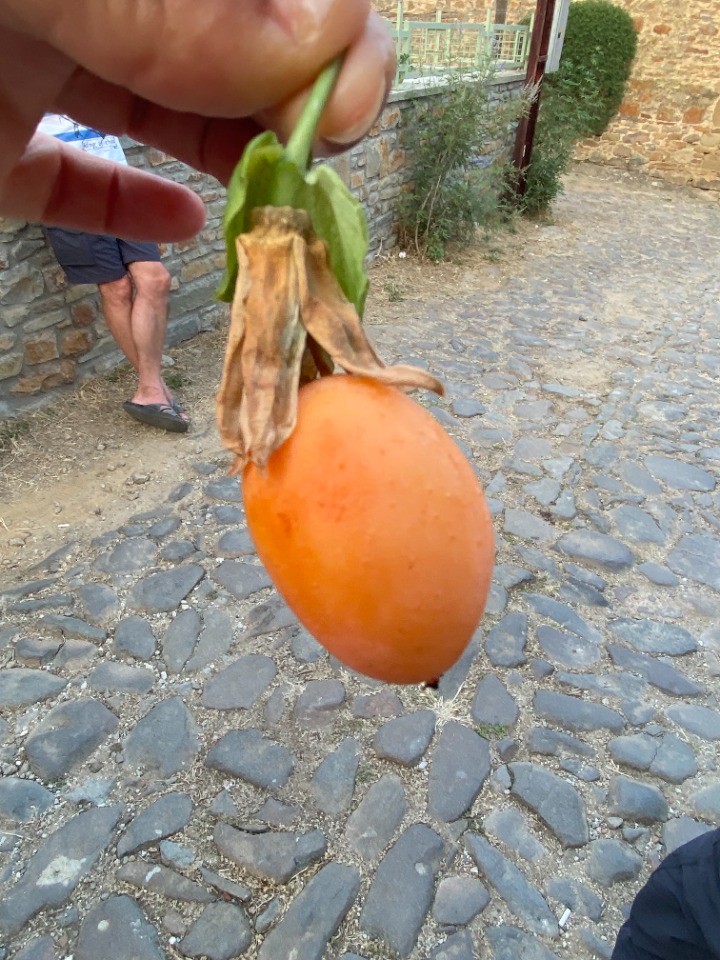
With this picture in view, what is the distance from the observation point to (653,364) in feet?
19.4

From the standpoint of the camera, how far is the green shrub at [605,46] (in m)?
13.4

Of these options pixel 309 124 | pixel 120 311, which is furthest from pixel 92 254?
pixel 309 124

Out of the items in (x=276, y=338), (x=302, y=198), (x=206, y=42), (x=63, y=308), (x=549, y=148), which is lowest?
(x=549, y=148)

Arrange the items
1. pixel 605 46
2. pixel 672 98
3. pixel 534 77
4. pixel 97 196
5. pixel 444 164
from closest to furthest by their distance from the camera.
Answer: pixel 97 196 < pixel 444 164 < pixel 534 77 < pixel 605 46 < pixel 672 98

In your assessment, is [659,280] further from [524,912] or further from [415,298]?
[524,912]

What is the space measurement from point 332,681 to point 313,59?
2.19 meters

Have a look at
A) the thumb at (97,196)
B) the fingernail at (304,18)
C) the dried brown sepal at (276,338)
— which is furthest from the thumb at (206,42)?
the thumb at (97,196)

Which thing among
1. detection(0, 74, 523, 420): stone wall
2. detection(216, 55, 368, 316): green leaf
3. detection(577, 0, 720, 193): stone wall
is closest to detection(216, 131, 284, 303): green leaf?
detection(216, 55, 368, 316): green leaf

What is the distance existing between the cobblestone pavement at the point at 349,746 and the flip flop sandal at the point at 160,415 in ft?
1.41

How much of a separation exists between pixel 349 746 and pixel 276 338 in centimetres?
205

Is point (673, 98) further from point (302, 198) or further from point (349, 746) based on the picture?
point (302, 198)

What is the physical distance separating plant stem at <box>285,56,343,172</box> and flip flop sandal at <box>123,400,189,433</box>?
3.58m

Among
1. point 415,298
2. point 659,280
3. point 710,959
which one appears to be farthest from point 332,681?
point 659,280

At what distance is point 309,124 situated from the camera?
2.89 feet
